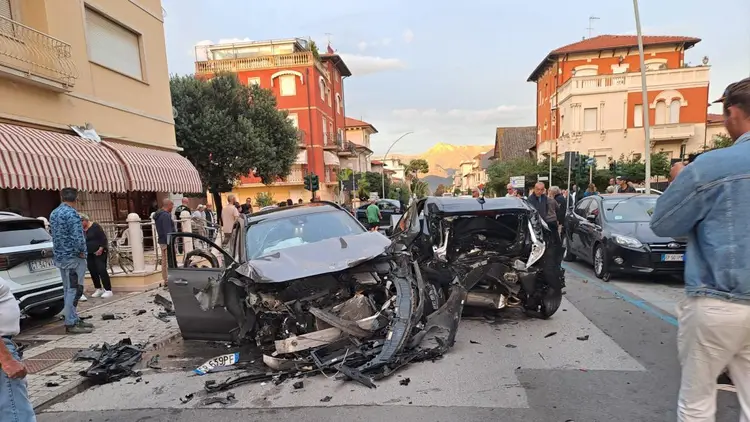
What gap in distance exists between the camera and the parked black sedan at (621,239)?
6.95m

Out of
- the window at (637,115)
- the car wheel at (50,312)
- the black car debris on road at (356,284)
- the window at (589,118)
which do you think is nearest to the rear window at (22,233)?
the car wheel at (50,312)

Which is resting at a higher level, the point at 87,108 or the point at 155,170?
the point at 87,108

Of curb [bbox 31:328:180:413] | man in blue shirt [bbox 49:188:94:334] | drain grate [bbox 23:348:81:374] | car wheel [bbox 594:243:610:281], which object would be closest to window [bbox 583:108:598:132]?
car wheel [bbox 594:243:610:281]

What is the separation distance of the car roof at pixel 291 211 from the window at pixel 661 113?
34.9 m

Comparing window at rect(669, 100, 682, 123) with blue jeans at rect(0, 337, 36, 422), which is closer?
blue jeans at rect(0, 337, 36, 422)

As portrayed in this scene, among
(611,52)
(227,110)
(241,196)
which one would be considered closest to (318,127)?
(241,196)

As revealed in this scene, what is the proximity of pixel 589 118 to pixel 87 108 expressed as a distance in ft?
110

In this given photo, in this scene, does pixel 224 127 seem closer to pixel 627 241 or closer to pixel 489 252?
pixel 489 252

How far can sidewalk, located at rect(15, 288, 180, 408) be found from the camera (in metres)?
4.37

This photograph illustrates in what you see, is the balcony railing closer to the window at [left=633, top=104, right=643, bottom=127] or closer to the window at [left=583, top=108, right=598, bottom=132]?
the window at [left=583, top=108, right=598, bottom=132]

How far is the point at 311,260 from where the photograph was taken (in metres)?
4.43

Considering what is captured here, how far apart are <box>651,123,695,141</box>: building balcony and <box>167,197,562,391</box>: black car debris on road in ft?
108

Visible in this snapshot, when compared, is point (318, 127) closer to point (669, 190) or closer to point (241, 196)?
point (241, 196)

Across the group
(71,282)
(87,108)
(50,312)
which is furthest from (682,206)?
(87,108)
